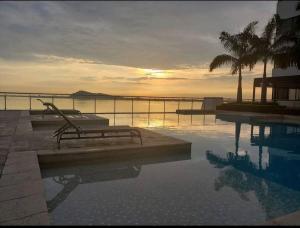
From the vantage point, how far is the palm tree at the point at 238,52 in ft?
79.4

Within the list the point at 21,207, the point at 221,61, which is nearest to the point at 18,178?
the point at 21,207

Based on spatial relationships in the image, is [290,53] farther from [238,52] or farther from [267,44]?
[238,52]

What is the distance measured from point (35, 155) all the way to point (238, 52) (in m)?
21.8

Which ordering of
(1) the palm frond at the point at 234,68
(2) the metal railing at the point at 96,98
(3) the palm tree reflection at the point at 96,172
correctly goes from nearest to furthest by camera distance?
(3) the palm tree reflection at the point at 96,172
(2) the metal railing at the point at 96,98
(1) the palm frond at the point at 234,68

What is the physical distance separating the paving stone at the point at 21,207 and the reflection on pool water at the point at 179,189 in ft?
1.41

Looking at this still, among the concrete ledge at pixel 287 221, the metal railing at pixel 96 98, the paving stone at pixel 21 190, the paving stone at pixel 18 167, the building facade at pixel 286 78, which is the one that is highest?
the building facade at pixel 286 78

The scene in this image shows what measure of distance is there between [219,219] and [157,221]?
3.03 feet

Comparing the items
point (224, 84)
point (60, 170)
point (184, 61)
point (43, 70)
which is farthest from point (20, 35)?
point (224, 84)

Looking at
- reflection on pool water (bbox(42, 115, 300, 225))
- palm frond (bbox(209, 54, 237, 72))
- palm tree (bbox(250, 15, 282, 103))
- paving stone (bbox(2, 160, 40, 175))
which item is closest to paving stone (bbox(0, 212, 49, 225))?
reflection on pool water (bbox(42, 115, 300, 225))

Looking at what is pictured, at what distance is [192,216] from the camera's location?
4.29 metres

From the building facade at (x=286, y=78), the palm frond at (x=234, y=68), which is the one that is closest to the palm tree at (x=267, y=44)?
the palm frond at (x=234, y=68)

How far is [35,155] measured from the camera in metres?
6.23

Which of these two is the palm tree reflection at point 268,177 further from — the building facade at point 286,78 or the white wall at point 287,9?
the white wall at point 287,9

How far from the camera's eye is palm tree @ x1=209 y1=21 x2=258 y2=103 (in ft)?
79.4
